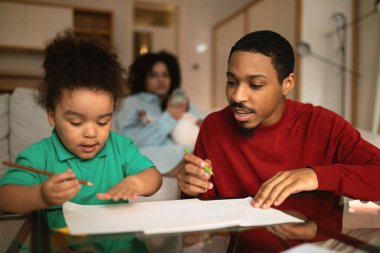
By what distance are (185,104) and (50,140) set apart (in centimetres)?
137

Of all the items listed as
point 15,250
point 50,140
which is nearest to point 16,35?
point 50,140

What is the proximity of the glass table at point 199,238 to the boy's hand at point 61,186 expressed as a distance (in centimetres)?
5

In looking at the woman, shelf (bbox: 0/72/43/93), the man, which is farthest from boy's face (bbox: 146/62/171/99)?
shelf (bbox: 0/72/43/93)

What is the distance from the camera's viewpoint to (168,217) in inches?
24.5

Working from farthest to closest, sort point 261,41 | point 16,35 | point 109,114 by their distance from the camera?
point 16,35 → point 261,41 → point 109,114

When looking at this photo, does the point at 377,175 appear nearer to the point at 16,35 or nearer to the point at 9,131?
the point at 9,131

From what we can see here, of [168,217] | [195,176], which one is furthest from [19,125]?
[168,217]

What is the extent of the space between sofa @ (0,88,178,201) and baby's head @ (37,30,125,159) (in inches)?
34.5

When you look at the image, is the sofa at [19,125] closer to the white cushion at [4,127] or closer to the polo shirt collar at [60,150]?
the white cushion at [4,127]

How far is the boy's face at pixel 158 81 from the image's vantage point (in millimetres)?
2348

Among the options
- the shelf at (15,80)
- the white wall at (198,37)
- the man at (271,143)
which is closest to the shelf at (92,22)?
the shelf at (15,80)

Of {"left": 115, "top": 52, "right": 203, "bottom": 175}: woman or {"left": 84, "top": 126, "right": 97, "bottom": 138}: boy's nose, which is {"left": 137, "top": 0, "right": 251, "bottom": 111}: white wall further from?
{"left": 84, "top": 126, "right": 97, "bottom": 138}: boy's nose

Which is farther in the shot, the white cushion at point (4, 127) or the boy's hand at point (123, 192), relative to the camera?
the white cushion at point (4, 127)

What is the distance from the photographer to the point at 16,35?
4.72m
